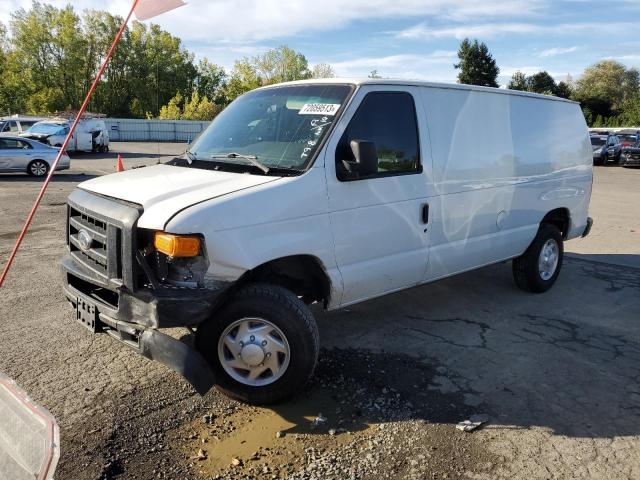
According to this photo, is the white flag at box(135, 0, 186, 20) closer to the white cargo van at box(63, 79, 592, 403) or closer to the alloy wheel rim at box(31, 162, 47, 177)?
the white cargo van at box(63, 79, 592, 403)

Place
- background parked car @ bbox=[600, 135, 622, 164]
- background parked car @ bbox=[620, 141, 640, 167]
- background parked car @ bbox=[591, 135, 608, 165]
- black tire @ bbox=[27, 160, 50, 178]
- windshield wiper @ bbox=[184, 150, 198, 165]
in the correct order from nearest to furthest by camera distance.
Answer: windshield wiper @ bbox=[184, 150, 198, 165] < black tire @ bbox=[27, 160, 50, 178] < background parked car @ bbox=[620, 141, 640, 167] < background parked car @ bbox=[591, 135, 608, 165] < background parked car @ bbox=[600, 135, 622, 164]

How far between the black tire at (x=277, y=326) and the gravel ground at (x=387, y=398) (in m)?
0.14

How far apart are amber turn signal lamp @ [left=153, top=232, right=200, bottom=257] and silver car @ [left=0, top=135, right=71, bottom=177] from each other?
16324 millimetres

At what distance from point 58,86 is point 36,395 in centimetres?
7537

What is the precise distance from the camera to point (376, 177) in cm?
402

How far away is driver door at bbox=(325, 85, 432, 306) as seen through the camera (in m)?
3.82

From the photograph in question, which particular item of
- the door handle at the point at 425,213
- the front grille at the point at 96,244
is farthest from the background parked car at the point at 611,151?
the front grille at the point at 96,244

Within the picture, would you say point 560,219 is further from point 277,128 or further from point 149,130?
point 149,130

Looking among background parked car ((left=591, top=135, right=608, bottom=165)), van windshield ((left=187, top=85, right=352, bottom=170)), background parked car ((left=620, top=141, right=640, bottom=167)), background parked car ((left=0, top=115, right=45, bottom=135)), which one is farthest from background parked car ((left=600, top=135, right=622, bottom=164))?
background parked car ((left=0, top=115, right=45, bottom=135))

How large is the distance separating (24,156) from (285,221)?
54.8 ft

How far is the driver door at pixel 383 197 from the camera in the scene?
382 cm

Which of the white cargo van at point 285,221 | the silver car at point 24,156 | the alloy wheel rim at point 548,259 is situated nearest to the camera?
the white cargo van at point 285,221

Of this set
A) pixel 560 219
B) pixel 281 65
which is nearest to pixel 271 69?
pixel 281 65

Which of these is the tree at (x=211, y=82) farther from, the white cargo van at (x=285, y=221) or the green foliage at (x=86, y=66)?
the white cargo van at (x=285, y=221)
